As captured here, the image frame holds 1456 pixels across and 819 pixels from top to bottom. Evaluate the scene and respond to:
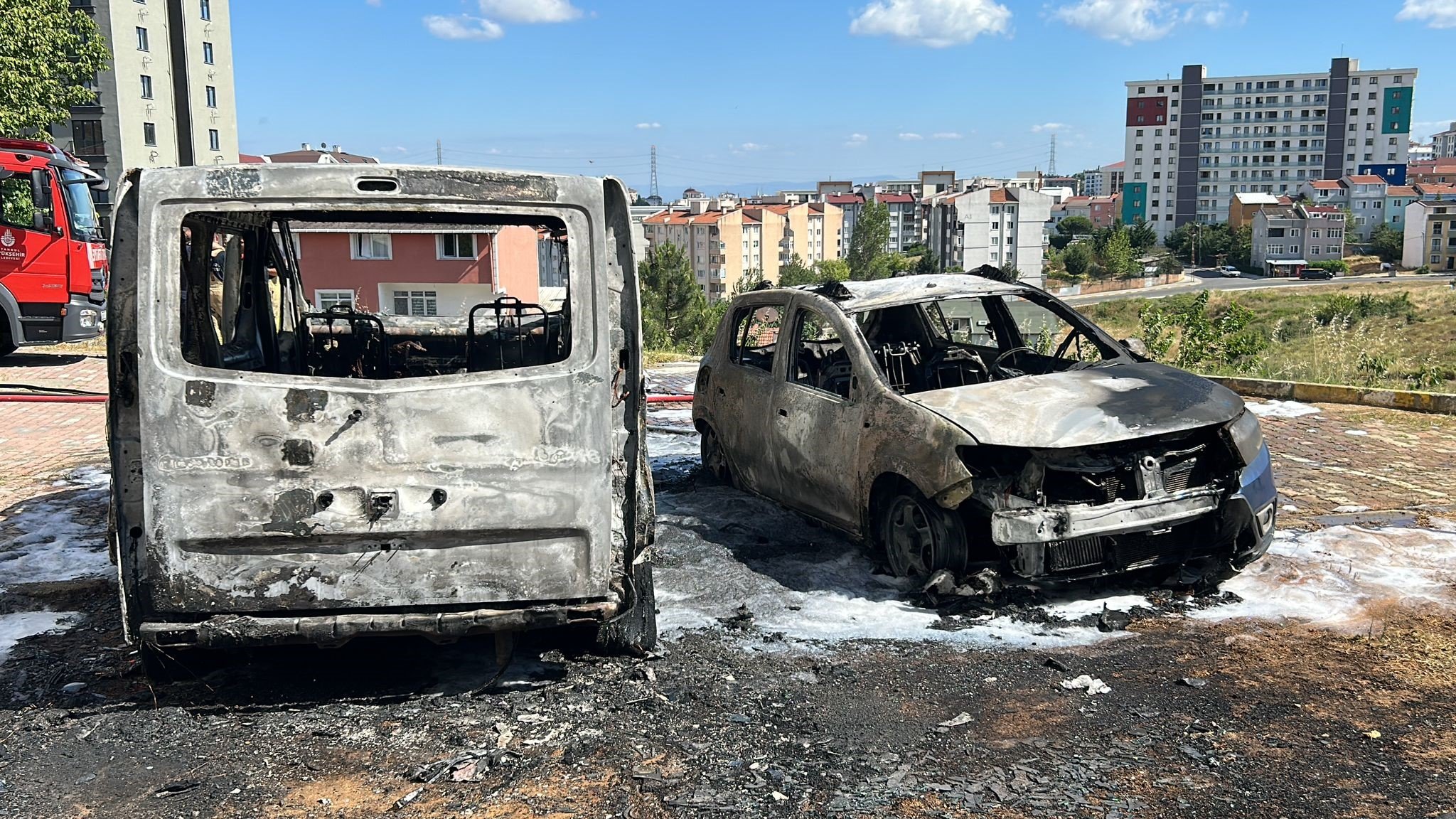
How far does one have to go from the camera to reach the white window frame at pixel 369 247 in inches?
198

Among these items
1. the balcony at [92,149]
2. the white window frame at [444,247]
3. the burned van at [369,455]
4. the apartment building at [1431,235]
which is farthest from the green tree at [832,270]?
the burned van at [369,455]

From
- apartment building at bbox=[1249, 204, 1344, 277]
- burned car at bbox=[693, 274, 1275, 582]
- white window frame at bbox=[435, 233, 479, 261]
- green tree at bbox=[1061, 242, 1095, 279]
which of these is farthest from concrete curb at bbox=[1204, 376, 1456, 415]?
apartment building at bbox=[1249, 204, 1344, 277]

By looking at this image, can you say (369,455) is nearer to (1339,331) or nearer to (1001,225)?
(1339,331)

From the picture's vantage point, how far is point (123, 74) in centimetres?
6166

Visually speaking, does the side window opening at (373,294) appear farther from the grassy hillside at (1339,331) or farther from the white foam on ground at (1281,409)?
the grassy hillside at (1339,331)

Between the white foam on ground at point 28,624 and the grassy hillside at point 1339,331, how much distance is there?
990cm

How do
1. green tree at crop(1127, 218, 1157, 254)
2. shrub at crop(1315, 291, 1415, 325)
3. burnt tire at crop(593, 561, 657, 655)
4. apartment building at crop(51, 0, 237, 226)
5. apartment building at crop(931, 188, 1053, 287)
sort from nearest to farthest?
burnt tire at crop(593, 561, 657, 655), apartment building at crop(51, 0, 237, 226), shrub at crop(1315, 291, 1415, 325), apartment building at crop(931, 188, 1053, 287), green tree at crop(1127, 218, 1157, 254)

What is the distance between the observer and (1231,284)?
10900 centimetres

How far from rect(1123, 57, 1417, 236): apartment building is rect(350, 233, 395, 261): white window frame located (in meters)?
164

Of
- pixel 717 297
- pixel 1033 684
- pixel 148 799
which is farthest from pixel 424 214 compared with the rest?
pixel 717 297

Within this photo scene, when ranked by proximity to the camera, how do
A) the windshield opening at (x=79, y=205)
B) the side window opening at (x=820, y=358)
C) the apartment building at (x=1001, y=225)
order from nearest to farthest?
1. the side window opening at (x=820, y=358)
2. the windshield opening at (x=79, y=205)
3. the apartment building at (x=1001, y=225)

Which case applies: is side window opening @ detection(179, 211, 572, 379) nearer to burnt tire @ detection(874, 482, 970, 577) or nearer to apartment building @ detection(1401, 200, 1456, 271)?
burnt tire @ detection(874, 482, 970, 577)

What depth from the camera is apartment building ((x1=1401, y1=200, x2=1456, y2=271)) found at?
4449 inches

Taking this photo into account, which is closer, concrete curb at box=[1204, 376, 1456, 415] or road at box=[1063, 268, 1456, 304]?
concrete curb at box=[1204, 376, 1456, 415]
